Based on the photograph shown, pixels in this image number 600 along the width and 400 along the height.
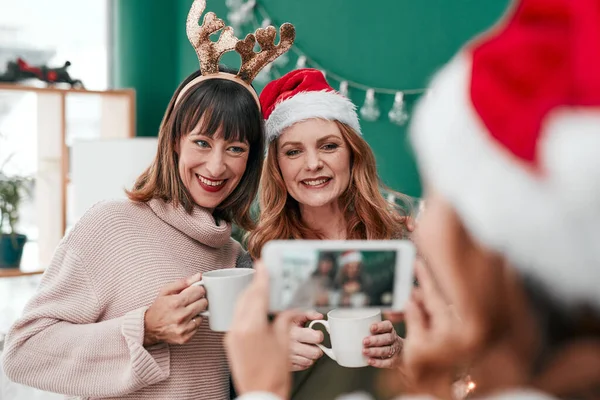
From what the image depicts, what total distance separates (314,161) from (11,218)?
2039 millimetres

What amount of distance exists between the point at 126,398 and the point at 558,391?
0.97m

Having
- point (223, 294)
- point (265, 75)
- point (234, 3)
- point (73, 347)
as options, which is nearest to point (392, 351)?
point (223, 294)

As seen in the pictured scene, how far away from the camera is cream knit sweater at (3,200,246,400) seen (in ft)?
3.97

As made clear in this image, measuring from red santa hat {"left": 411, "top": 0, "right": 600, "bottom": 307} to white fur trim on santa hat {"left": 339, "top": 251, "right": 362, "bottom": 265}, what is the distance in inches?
9.9

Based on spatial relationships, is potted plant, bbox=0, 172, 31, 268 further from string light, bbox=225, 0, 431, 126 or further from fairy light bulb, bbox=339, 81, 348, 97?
fairy light bulb, bbox=339, 81, 348, 97

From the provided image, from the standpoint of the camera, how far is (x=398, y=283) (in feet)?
2.59

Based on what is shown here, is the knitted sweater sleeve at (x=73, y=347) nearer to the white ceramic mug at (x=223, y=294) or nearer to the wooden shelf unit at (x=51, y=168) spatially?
the white ceramic mug at (x=223, y=294)

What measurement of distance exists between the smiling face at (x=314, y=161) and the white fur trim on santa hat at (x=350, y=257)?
30.5 inches

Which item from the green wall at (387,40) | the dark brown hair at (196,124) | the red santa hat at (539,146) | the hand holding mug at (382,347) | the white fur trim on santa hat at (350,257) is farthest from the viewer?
the green wall at (387,40)

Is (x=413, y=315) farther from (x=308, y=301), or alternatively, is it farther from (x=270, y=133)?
(x=270, y=133)

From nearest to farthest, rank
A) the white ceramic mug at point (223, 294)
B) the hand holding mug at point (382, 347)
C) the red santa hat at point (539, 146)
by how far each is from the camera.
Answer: the red santa hat at point (539, 146), the white ceramic mug at point (223, 294), the hand holding mug at point (382, 347)

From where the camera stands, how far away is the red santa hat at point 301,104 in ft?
5.26

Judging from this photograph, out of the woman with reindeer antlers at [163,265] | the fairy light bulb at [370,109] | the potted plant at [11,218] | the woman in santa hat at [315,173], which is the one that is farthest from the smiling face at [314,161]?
the potted plant at [11,218]

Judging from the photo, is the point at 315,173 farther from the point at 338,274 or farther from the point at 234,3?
the point at 234,3
